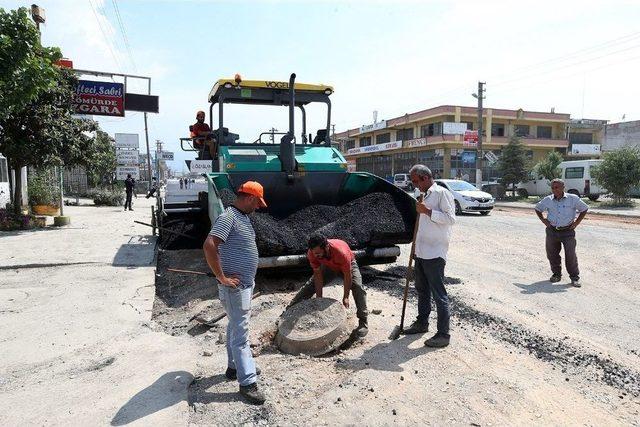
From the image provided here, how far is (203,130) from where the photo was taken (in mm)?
7918

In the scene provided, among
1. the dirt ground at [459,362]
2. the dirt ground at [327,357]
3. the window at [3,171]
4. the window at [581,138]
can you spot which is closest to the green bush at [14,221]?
the window at [3,171]

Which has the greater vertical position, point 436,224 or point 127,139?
point 127,139

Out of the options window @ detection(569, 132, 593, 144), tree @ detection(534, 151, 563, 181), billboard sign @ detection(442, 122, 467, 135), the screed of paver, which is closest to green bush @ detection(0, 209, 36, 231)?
the screed of paver

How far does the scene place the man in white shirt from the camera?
4195 millimetres

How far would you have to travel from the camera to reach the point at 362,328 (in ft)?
14.7

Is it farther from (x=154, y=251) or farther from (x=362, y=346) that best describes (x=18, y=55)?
(x=362, y=346)

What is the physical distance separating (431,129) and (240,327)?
1680 inches

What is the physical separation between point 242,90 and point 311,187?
181cm

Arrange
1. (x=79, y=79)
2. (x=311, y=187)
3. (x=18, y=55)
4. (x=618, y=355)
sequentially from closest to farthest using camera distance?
(x=618, y=355) → (x=311, y=187) → (x=18, y=55) → (x=79, y=79)

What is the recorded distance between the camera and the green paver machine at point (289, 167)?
6.50 metres

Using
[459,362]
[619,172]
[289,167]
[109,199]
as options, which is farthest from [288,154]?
[619,172]

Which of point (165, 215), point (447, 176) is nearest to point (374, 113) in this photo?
point (447, 176)

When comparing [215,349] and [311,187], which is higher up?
[311,187]

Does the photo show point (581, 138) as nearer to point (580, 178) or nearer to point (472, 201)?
point (580, 178)
